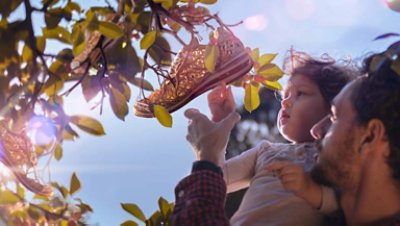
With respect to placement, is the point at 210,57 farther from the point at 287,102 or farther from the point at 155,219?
the point at 287,102

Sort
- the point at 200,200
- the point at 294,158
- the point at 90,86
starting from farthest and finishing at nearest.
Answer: the point at 294,158, the point at 200,200, the point at 90,86

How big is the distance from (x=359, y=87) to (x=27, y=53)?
0.68m

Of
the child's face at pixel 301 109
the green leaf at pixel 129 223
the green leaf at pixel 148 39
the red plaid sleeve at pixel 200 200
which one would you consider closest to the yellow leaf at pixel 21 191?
the green leaf at pixel 129 223

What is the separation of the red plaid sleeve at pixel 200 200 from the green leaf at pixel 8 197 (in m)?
0.31

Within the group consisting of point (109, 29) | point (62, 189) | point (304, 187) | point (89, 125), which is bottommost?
point (304, 187)

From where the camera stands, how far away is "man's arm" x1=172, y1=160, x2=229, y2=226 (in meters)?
1.04

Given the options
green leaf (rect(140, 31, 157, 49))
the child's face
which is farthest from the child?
green leaf (rect(140, 31, 157, 49))

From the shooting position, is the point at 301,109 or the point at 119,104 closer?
the point at 119,104

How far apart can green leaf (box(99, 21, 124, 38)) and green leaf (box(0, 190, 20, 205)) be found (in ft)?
1.39

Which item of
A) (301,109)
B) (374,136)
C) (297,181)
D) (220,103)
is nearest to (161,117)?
(220,103)

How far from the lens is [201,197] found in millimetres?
1075

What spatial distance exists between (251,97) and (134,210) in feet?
1.24

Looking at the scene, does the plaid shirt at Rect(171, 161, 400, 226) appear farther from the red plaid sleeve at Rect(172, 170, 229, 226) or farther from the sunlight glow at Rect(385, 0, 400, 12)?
the sunlight glow at Rect(385, 0, 400, 12)

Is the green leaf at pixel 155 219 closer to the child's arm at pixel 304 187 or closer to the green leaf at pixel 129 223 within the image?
the green leaf at pixel 129 223
